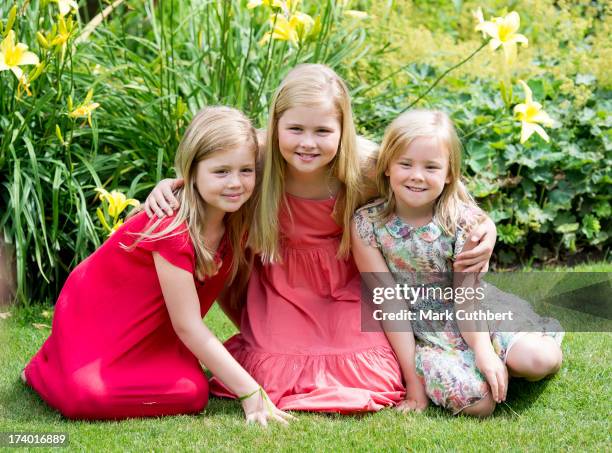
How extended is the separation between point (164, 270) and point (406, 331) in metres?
0.79

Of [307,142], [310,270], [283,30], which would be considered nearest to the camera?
[307,142]

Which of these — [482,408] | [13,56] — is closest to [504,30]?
[482,408]

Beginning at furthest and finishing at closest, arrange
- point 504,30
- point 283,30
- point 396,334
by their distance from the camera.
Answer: point 283,30, point 504,30, point 396,334

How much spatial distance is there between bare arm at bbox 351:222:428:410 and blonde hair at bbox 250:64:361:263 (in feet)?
0.18

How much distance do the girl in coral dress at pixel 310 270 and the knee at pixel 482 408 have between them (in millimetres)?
234

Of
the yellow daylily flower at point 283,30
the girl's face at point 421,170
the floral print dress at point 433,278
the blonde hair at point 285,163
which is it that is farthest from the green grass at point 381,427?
the yellow daylily flower at point 283,30

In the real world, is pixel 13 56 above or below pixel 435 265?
above

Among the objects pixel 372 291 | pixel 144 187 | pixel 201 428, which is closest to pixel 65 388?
pixel 201 428

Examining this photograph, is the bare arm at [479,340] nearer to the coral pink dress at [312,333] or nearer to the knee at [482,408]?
the knee at [482,408]

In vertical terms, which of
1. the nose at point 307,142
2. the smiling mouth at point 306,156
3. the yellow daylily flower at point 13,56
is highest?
the yellow daylily flower at point 13,56

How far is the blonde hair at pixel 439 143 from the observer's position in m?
2.85

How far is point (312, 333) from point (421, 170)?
0.64 meters

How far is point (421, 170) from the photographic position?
2.83 meters

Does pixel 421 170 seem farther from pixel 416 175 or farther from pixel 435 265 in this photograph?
pixel 435 265
